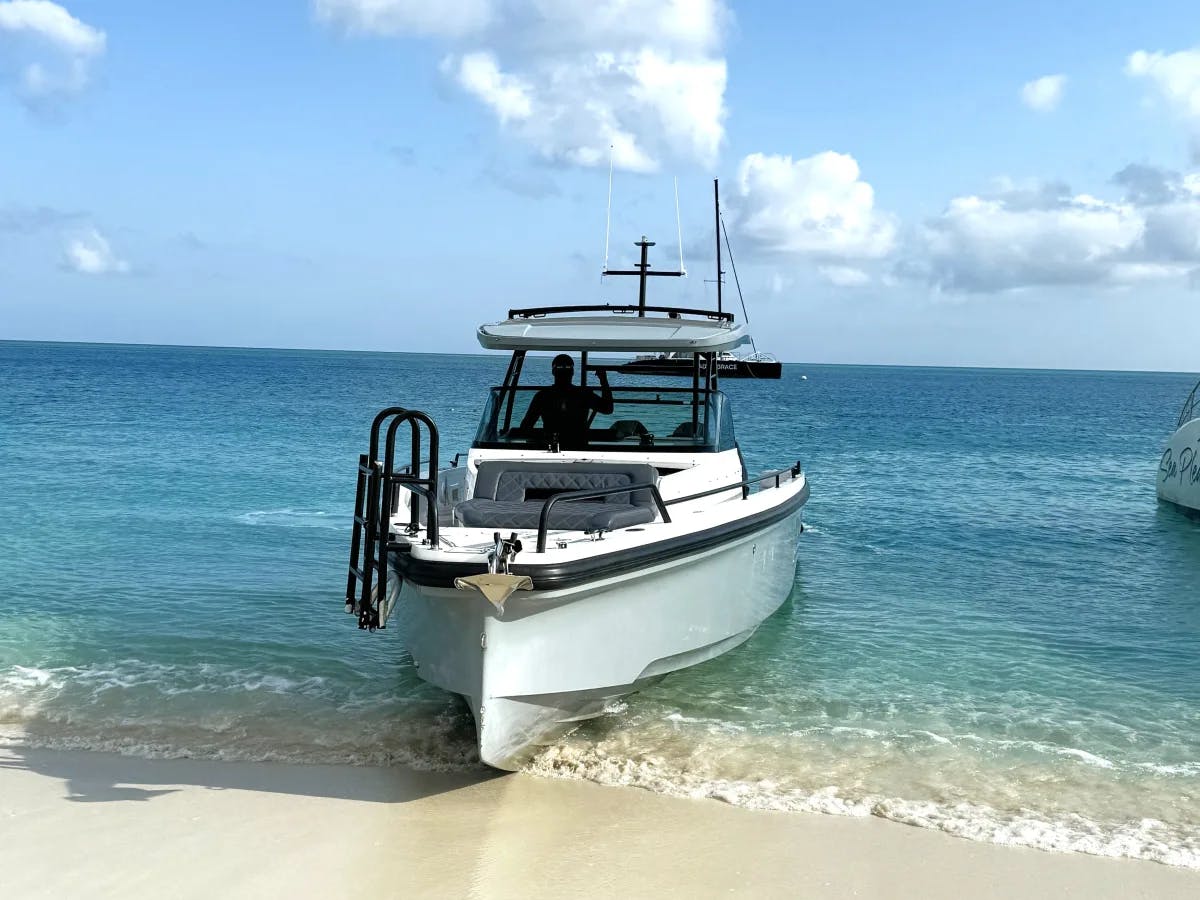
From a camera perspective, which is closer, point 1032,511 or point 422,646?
point 422,646

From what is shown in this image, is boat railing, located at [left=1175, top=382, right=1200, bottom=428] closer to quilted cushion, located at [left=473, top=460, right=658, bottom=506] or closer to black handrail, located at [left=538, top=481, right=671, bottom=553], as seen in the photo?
quilted cushion, located at [left=473, top=460, right=658, bottom=506]

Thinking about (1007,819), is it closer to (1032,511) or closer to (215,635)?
(215,635)

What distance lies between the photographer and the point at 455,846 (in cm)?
543

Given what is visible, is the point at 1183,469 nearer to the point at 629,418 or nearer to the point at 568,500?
the point at 629,418

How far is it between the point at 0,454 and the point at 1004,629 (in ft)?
71.5

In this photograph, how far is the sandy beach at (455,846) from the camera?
5.05 meters

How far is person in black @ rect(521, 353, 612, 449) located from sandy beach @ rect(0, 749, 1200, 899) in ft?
10.2

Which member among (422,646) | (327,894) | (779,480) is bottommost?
(327,894)

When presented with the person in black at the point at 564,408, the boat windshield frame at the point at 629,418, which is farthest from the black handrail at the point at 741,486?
the person in black at the point at 564,408

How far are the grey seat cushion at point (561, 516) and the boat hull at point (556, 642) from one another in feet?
1.49

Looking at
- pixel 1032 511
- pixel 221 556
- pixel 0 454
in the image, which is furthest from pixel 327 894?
pixel 0 454

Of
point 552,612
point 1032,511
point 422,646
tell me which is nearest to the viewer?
point 552,612

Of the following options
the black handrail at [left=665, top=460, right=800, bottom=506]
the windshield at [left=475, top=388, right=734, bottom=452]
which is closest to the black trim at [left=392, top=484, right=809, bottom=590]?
the black handrail at [left=665, top=460, right=800, bottom=506]

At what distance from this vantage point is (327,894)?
4.93 meters
